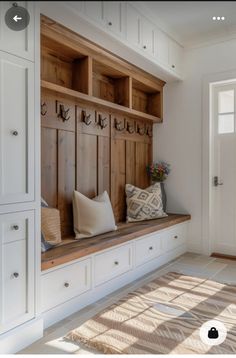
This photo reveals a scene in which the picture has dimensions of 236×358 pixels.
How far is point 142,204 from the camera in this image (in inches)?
143

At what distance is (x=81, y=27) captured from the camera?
2.47 m

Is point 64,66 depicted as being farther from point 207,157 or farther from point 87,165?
point 207,157

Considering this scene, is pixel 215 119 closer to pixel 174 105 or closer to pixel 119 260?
pixel 174 105

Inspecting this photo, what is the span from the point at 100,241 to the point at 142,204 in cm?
116

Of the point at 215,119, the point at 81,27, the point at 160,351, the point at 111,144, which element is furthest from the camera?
the point at 215,119

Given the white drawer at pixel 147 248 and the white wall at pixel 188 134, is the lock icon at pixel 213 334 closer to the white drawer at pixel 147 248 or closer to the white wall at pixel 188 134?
the white drawer at pixel 147 248

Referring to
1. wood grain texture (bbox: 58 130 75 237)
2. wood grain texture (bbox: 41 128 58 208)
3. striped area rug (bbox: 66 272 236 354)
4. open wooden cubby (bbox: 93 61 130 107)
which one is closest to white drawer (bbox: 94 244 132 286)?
striped area rug (bbox: 66 272 236 354)

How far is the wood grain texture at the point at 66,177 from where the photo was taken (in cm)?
284

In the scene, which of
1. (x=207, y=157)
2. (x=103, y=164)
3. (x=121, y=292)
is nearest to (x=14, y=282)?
(x=121, y=292)

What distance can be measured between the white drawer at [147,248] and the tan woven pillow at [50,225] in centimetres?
92

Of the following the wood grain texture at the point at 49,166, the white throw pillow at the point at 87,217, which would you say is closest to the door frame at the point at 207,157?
the white throw pillow at the point at 87,217

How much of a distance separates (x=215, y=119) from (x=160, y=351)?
2.96 metres

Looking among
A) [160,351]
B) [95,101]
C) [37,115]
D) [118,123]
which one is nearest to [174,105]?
[118,123]

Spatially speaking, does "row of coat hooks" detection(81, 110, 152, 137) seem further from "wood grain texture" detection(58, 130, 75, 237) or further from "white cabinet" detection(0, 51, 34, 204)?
"white cabinet" detection(0, 51, 34, 204)
